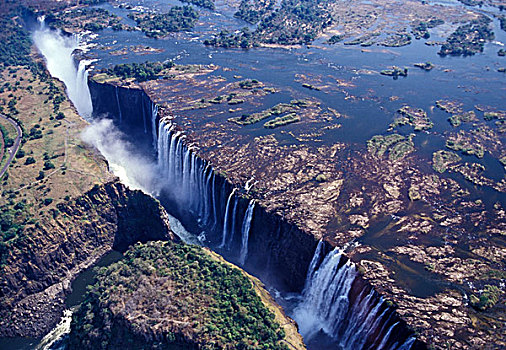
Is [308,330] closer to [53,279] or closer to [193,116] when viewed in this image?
[53,279]

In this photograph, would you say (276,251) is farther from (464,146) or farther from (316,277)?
(464,146)

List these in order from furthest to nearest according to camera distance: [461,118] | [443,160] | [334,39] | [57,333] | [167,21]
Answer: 1. [167,21]
2. [334,39]
3. [461,118]
4. [443,160]
5. [57,333]

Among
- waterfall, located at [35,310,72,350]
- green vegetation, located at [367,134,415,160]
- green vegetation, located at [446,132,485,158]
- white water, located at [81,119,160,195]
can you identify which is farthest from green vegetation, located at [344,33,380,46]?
waterfall, located at [35,310,72,350]

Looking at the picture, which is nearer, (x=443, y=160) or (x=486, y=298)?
(x=486, y=298)

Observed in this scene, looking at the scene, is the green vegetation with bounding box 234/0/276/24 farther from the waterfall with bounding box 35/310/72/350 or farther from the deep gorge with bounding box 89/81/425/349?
the waterfall with bounding box 35/310/72/350

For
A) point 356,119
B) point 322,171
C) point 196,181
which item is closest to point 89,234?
point 196,181

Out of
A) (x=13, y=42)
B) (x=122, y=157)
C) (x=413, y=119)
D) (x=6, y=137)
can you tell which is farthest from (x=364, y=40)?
(x=13, y=42)
